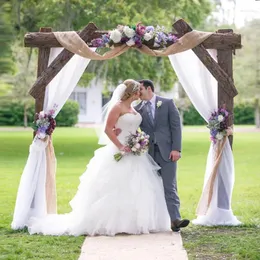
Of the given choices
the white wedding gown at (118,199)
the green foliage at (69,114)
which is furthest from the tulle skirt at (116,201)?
the green foliage at (69,114)

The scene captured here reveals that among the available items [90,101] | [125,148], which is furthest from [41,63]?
[90,101]

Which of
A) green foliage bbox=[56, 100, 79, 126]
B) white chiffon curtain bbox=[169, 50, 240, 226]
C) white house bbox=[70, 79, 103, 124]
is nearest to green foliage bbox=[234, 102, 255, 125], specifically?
white house bbox=[70, 79, 103, 124]

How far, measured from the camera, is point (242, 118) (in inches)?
1871

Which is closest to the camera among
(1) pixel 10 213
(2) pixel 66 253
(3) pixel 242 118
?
(2) pixel 66 253

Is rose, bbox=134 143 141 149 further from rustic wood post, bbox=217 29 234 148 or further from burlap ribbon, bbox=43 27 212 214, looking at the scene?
rustic wood post, bbox=217 29 234 148

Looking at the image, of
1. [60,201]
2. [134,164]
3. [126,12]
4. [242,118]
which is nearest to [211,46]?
[134,164]

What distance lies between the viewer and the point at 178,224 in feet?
26.2

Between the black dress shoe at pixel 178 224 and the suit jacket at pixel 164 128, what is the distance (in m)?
0.76

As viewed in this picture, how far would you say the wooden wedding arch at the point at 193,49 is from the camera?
8.53m

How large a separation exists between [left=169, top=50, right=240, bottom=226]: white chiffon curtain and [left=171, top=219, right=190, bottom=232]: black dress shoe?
2.47 feet

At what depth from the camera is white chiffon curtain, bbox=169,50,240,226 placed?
343 inches

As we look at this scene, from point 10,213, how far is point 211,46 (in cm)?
397

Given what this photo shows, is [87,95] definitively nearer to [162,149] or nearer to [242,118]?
[242,118]

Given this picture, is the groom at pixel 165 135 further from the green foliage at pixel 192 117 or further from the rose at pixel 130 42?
the green foliage at pixel 192 117
